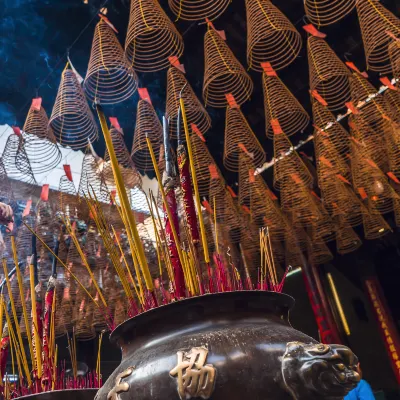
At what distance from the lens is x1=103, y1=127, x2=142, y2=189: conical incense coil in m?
2.88

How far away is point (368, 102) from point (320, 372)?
2905mm

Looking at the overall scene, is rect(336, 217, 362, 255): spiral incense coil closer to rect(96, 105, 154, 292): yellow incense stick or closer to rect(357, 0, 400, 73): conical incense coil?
rect(357, 0, 400, 73): conical incense coil

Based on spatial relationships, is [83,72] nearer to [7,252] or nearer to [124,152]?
[124,152]

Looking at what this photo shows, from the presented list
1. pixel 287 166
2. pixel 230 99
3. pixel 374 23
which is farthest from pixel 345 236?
pixel 374 23

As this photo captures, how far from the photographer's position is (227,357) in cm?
50

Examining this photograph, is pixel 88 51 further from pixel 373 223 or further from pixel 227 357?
pixel 373 223

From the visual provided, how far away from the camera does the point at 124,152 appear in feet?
9.50

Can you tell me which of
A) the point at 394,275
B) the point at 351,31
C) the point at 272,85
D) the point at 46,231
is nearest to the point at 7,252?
the point at 46,231

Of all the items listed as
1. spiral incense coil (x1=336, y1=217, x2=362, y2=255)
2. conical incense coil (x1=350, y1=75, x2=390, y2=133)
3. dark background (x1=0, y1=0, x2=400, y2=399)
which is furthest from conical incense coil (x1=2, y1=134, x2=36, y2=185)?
spiral incense coil (x1=336, y1=217, x2=362, y2=255)

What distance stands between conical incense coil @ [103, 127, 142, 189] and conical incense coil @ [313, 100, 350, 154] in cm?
124

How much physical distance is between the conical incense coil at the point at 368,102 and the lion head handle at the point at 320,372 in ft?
8.06

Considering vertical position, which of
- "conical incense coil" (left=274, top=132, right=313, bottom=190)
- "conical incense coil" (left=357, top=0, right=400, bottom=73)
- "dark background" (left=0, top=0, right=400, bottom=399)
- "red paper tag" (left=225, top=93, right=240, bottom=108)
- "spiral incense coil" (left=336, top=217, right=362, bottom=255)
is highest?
"dark background" (left=0, top=0, right=400, bottom=399)

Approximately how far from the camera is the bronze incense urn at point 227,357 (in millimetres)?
484

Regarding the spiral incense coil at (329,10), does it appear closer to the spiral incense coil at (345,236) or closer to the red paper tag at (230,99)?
the red paper tag at (230,99)
